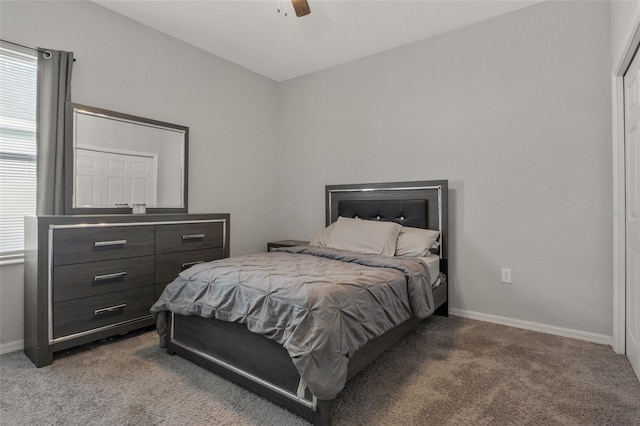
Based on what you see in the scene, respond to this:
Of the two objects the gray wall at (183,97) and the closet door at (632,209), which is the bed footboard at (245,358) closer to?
the gray wall at (183,97)

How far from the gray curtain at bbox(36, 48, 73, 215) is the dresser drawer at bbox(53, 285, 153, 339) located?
0.73 meters

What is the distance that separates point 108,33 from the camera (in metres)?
2.83

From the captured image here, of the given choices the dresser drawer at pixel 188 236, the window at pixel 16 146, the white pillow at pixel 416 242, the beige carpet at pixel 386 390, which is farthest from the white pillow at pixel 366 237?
the window at pixel 16 146

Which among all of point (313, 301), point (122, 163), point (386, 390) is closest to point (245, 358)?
point (313, 301)

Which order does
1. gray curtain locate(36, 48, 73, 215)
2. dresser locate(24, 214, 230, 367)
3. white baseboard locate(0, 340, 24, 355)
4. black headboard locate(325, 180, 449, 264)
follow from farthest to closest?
1. black headboard locate(325, 180, 449, 264)
2. gray curtain locate(36, 48, 73, 215)
3. white baseboard locate(0, 340, 24, 355)
4. dresser locate(24, 214, 230, 367)

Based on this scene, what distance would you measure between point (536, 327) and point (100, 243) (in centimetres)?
343

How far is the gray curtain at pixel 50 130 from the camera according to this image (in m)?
2.45

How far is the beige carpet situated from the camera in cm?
160

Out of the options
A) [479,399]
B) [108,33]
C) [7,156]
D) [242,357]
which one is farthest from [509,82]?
[7,156]

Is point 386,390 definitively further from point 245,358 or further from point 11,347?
point 11,347

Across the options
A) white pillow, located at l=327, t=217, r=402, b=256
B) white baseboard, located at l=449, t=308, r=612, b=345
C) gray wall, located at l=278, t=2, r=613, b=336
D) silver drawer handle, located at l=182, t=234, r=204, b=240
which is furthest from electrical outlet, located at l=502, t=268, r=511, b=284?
silver drawer handle, located at l=182, t=234, r=204, b=240

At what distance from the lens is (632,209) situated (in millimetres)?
2105

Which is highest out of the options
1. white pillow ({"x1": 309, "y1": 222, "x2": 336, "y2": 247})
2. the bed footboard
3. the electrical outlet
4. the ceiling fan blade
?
the ceiling fan blade

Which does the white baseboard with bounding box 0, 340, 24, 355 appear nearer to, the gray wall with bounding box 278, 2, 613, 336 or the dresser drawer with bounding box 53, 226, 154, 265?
the dresser drawer with bounding box 53, 226, 154, 265
